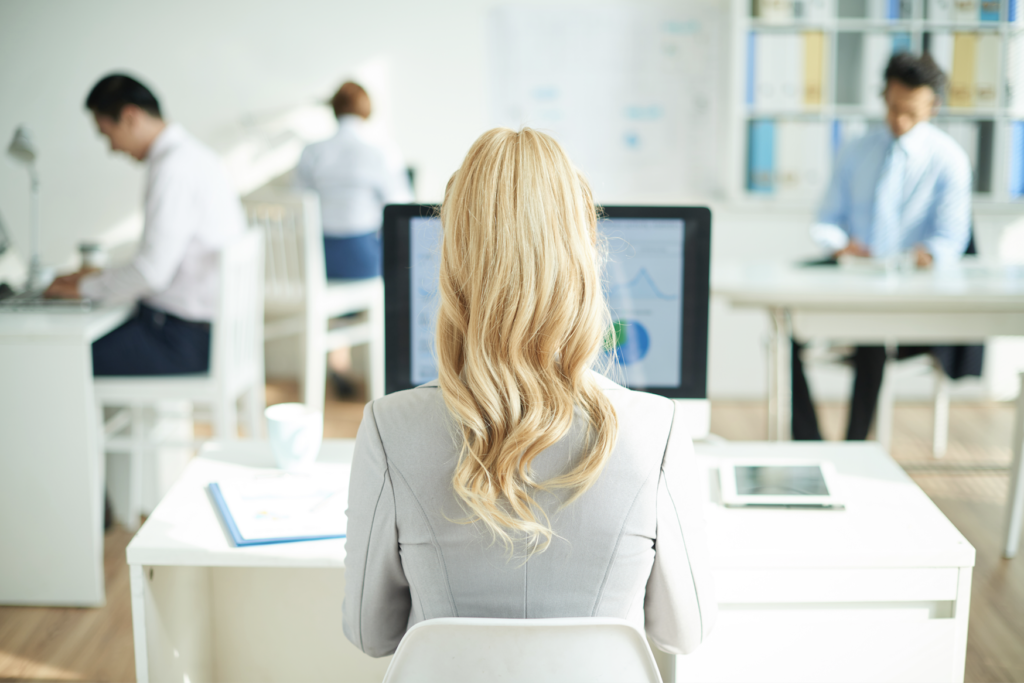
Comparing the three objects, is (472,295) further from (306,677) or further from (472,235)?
(306,677)

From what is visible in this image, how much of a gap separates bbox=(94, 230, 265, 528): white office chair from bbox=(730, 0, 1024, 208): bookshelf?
218 cm

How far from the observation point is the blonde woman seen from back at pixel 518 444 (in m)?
0.83

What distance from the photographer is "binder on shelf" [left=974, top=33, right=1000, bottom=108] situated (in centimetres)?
356

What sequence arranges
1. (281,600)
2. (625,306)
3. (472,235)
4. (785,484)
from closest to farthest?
(472,235) < (785,484) < (625,306) < (281,600)

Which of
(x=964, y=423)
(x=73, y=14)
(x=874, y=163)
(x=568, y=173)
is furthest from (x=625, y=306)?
(x=73, y=14)

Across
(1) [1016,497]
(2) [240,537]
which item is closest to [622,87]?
(1) [1016,497]

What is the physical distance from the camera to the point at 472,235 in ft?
2.74

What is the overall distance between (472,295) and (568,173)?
151 millimetres

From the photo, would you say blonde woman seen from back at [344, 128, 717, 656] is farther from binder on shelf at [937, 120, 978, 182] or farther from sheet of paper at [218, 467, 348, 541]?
binder on shelf at [937, 120, 978, 182]

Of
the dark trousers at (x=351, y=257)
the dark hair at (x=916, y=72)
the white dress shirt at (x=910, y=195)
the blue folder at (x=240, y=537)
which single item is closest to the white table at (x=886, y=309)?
the white dress shirt at (x=910, y=195)

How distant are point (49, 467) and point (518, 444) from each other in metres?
1.65

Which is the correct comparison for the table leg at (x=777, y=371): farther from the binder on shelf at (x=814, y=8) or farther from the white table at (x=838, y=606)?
the binder on shelf at (x=814, y=8)

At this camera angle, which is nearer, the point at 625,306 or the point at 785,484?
the point at 785,484

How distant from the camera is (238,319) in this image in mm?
2436
